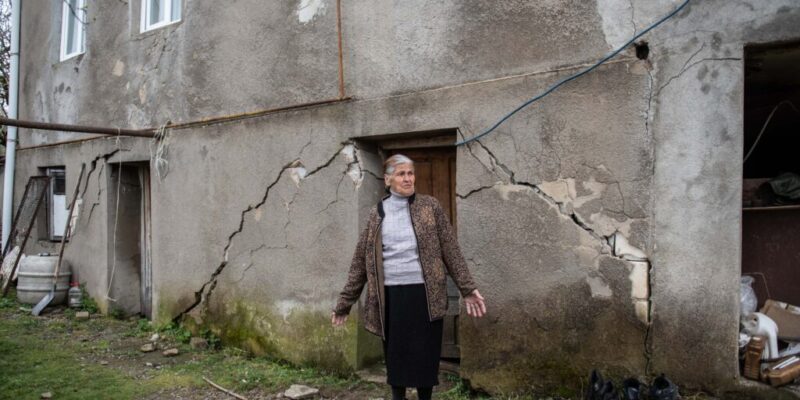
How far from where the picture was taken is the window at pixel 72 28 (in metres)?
7.96

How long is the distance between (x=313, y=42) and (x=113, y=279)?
4.13 m

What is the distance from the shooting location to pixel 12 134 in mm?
9164

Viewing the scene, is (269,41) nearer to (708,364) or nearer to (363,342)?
(363,342)

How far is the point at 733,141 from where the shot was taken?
132 inches

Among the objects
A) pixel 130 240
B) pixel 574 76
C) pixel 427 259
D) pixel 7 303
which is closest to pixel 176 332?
pixel 130 240

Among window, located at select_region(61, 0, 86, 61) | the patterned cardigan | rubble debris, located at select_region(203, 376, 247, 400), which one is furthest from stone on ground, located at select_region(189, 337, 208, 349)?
window, located at select_region(61, 0, 86, 61)

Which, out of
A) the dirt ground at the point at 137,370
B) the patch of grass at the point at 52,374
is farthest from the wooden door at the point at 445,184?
the patch of grass at the point at 52,374

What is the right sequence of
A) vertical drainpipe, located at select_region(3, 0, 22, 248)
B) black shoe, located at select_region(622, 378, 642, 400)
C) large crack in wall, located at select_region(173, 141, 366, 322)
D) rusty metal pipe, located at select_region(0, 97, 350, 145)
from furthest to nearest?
1. vertical drainpipe, located at select_region(3, 0, 22, 248)
2. rusty metal pipe, located at select_region(0, 97, 350, 145)
3. large crack in wall, located at select_region(173, 141, 366, 322)
4. black shoe, located at select_region(622, 378, 642, 400)

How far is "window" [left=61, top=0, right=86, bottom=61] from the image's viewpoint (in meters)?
7.96

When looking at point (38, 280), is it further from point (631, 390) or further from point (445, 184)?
point (631, 390)

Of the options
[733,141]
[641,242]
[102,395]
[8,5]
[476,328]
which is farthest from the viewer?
[8,5]

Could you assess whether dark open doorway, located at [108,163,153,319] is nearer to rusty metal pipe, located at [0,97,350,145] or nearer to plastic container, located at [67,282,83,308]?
plastic container, located at [67,282,83,308]

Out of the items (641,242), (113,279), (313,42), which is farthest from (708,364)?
(113,279)

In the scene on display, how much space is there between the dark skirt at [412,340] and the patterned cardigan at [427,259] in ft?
0.22
